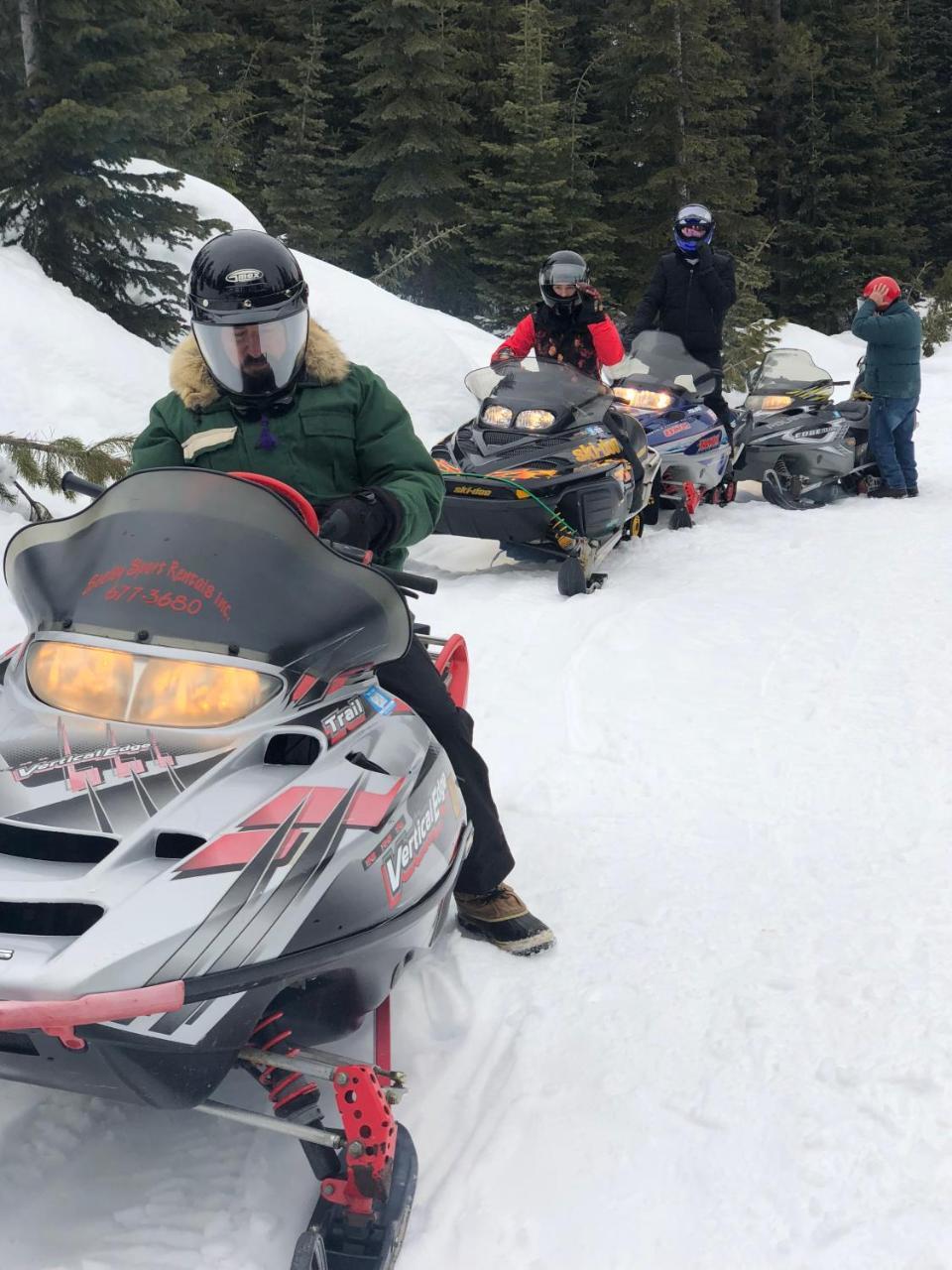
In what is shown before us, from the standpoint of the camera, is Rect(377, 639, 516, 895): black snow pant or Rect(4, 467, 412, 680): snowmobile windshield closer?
Rect(4, 467, 412, 680): snowmobile windshield

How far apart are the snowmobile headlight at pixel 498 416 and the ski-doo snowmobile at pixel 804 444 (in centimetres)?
313

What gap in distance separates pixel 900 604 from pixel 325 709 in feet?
16.0

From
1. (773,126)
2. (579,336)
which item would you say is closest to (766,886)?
(579,336)

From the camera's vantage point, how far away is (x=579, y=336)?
7.83 metres

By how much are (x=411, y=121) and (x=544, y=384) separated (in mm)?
14031

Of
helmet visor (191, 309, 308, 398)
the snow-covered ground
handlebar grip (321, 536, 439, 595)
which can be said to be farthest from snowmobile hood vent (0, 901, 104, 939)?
helmet visor (191, 309, 308, 398)

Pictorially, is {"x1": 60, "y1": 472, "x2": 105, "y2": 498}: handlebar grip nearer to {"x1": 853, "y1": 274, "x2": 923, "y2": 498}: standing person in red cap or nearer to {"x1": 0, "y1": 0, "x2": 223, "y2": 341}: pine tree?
{"x1": 0, "y1": 0, "x2": 223, "y2": 341}: pine tree

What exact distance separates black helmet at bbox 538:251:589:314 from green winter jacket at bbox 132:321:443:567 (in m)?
5.00

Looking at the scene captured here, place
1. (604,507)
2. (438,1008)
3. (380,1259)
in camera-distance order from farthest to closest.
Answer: (604,507) < (438,1008) < (380,1259)

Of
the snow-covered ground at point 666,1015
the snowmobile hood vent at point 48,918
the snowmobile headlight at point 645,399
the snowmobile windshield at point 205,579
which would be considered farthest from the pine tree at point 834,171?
the snowmobile hood vent at point 48,918

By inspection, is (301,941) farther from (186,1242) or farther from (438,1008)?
(438,1008)

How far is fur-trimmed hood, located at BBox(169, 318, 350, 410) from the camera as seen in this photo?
2.91 m

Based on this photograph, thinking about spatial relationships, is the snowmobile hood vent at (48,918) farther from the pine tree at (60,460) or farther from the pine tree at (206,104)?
the pine tree at (206,104)

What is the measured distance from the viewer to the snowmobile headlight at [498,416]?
7223mm
